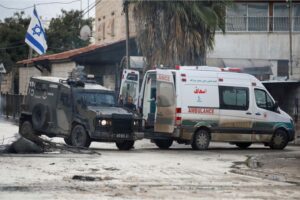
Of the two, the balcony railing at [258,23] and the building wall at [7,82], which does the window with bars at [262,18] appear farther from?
the building wall at [7,82]

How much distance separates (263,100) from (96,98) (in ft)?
18.9

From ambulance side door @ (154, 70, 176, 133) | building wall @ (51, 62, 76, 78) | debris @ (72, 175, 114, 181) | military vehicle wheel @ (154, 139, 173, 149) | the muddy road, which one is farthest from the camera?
building wall @ (51, 62, 76, 78)

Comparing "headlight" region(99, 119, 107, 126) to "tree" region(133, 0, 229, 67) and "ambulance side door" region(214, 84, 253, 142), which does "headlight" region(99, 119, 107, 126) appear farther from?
"tree" region(133, 0, 229, 67)

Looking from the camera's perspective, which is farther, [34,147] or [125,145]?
[125,145]

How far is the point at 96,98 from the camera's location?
22156 mm

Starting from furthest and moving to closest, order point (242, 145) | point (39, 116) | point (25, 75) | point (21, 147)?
point (25, 75)
point (242, 145)
point (39, 116)
point (21, 147)

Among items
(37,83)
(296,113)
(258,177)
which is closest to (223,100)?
(37,83)

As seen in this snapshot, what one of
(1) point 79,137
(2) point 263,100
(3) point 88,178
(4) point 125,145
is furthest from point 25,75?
(3) point 88,178

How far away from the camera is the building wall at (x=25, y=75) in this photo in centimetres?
4806

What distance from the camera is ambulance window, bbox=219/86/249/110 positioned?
74.9 ft

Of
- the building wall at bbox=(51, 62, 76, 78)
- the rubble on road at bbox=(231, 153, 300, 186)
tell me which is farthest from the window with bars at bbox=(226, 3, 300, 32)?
the rubble on road at bbox=(231, 153, 300, 186)

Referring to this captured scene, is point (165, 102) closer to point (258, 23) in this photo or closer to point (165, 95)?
point (165, 95)

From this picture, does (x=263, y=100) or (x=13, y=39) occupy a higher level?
(x=13, y=39)

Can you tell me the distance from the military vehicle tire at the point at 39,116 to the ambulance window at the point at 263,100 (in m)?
6.94
